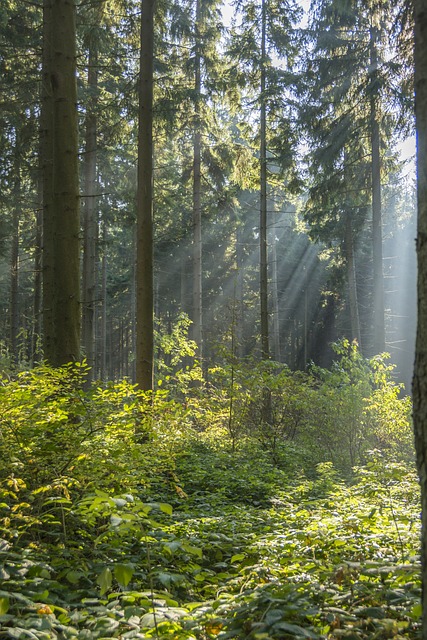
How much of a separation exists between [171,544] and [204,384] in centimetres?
1252

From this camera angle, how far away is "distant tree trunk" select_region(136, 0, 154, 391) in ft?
28.2

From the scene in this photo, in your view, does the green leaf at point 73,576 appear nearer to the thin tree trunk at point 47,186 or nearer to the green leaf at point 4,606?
the green leaf at point 4,606

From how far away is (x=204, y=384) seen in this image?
14.7m

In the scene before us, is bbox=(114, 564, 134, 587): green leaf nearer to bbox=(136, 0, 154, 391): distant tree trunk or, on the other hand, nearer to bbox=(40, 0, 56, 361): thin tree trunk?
Result: bbox=(136, 0, 154, 391): distant tree trunk

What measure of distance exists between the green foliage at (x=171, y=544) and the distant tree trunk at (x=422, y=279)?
19.7 inches

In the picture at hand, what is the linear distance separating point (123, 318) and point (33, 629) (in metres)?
38.4

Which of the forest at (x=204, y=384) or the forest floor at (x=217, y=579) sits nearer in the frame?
the forest floor at (x=217, y=579)

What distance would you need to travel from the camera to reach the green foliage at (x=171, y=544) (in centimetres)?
221

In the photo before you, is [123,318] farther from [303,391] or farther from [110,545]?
[110,545]

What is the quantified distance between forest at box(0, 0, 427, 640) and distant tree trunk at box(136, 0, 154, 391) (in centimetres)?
4

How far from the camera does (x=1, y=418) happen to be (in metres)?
3.86

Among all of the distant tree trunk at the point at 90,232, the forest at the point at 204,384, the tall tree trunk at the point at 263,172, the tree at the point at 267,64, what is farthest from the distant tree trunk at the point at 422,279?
the tree at the point at 267,64

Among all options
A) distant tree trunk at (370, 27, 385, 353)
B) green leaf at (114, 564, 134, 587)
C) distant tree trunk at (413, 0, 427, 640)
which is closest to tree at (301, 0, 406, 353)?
distant tree trunk at (370, 27, 385, 353)

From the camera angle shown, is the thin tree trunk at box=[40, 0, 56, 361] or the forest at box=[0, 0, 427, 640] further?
the thin tree trunk at box=[40, 0, 56, 361]
